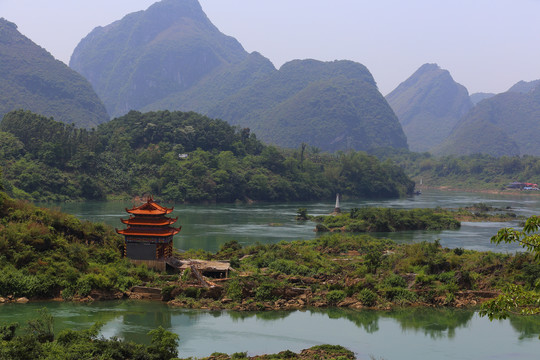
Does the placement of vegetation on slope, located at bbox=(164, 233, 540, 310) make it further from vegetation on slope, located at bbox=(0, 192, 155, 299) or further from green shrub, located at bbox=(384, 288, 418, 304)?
vegetation on slope, located at bbox=(0, 192, 155, 299)

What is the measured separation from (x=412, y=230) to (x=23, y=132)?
46.8m

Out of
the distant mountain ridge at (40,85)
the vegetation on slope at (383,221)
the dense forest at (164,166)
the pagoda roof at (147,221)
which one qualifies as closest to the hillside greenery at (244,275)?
the pagoda roof at (147,221)

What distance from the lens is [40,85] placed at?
14300cm

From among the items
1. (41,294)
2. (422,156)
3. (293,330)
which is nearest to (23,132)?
(41,294)

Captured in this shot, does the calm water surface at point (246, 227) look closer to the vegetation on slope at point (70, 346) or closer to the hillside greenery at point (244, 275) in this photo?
the hillside greenery at point (244, 275)

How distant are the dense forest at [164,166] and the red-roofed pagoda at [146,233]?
39.8 metres

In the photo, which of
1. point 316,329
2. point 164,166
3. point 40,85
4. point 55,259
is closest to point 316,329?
point 316,329

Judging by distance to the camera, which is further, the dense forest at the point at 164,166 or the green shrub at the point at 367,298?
the dense forest at the point at 164,166

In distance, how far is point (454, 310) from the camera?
82.5 feet

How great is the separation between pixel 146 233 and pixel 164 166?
178 feet

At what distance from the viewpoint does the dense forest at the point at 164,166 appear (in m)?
71.8

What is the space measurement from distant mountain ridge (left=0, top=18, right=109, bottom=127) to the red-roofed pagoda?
113 metres

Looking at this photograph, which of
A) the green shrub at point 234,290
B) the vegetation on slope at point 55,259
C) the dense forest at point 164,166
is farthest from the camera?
the dense forest at point 164,166

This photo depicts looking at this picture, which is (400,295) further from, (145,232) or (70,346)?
(70,346)
